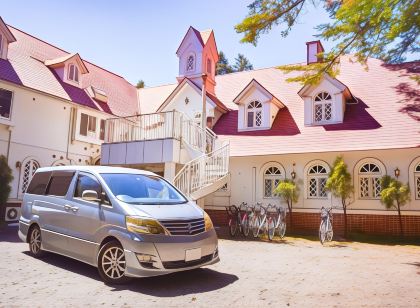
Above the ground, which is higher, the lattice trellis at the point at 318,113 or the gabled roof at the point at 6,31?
the gabled roof at the point at 6,31

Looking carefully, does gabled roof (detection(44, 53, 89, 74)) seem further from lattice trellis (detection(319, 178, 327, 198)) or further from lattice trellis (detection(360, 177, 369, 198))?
lattice trellis (detection(360, 177, 369, 198))

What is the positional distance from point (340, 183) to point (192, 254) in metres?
9.70

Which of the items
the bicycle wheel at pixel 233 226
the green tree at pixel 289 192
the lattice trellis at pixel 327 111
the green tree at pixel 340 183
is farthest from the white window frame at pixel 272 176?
the bicycle wheel at pixel 233 226

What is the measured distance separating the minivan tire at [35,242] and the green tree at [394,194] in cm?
1174

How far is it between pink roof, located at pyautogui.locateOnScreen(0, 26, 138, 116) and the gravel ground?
35.3 feet

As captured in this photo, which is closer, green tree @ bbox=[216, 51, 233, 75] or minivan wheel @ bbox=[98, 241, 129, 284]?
minivan wheel @ bbox=[98, 241, 129, 284]

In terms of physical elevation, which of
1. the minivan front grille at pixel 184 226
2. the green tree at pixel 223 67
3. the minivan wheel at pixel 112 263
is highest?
the green tree at pixel 223 67

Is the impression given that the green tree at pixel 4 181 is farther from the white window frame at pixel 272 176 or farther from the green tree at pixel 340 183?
the green tree at pixel 340 183

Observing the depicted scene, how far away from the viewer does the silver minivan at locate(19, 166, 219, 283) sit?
5867 millimetres

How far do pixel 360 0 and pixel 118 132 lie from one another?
11.2 m

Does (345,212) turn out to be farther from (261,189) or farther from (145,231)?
(145,231)

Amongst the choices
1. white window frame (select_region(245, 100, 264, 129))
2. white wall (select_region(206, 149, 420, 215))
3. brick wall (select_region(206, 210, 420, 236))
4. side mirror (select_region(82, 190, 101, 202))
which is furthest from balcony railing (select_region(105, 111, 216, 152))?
side mirror (select_region(82, 190, 101, 202))

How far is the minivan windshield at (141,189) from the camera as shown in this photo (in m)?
6.65

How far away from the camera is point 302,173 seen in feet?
53.3
